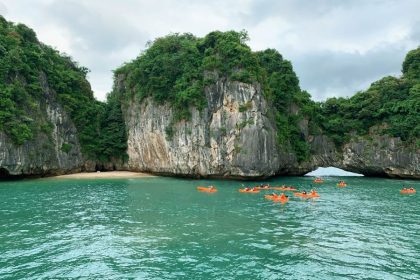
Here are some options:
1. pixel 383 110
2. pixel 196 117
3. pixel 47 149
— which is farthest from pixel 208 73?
pixel 383 110

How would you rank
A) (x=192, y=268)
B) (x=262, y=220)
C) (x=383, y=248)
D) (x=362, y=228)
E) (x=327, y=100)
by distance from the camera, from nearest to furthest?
1. (x=192, y=268)
2. (x=383, y=248)
3. (x=362, y=228)
4. (x=262, y=220)
5. (x=327, y=100)

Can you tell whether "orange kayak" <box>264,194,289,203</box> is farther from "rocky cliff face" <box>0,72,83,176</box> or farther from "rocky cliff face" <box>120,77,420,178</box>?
"rocky cliff face" <box>0,72,83,176</box>

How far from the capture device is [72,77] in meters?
57.8

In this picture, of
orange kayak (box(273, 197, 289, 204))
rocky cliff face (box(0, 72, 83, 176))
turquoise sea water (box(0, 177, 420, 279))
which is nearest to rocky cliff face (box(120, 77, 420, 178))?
rocky cliff face (box(0, 72, 83, 176))

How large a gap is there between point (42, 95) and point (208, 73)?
2437 cm

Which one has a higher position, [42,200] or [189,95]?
[189,95]

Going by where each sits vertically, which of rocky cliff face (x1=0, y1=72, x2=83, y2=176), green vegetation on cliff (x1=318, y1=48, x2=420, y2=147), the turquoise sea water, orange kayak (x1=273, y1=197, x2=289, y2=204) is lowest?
the turquoise sea water

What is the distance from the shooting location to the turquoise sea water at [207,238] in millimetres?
13602

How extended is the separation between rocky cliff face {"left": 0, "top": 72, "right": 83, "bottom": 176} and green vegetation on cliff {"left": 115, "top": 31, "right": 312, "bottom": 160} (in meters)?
11.4

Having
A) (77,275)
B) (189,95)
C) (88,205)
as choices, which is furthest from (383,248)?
(189,95)

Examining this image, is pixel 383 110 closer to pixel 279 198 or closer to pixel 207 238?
pixel 279 198

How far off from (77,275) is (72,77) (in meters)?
50.4

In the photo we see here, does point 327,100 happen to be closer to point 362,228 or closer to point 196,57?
point 196,57

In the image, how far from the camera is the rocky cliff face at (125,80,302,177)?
153 feet
